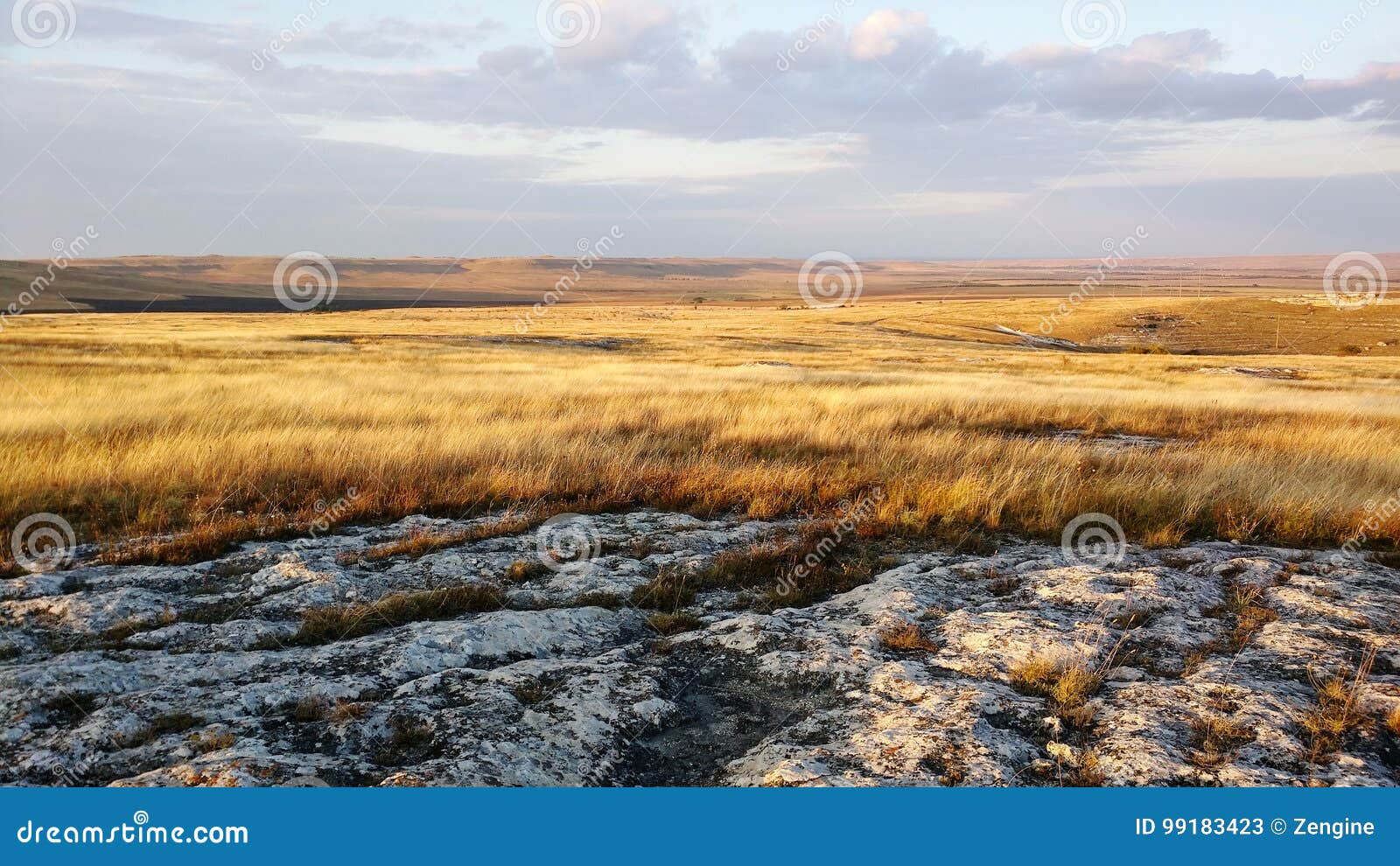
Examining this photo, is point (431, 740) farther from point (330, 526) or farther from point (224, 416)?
point (224, 416)

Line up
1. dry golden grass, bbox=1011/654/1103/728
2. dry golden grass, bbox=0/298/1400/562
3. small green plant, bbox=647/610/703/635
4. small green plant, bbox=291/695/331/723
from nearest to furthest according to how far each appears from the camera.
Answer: small green plant, bbox=291/695/331/723, dry golden grass, bbox=1011/654/1103/728, small green plant, bbox=647/610/703/635, dry golden grass, bbox=0/298/1400/562

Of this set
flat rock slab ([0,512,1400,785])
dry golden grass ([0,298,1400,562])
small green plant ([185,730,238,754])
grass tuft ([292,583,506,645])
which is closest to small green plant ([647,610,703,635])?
flat rock slab ([0,512,1400,785])

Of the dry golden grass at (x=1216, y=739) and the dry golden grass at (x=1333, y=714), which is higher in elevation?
the dry golden grass at (x=1333, y=714)

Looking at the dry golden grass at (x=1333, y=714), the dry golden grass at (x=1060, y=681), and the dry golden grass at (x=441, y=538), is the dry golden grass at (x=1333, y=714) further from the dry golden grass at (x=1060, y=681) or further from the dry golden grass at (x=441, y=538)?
the dry golden grass at (x=441, y=538)

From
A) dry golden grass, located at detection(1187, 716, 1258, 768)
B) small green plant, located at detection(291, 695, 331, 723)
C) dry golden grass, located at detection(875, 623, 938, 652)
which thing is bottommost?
small green plant, located at detection(291, 695, 331, 723)

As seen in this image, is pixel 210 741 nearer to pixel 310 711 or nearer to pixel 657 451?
pixel 310 711

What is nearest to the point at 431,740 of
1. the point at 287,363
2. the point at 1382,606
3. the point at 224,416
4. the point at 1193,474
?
the point at 1382,606

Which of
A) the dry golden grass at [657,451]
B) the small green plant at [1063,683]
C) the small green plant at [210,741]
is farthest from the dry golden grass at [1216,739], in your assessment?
the small green plant at [210,741]

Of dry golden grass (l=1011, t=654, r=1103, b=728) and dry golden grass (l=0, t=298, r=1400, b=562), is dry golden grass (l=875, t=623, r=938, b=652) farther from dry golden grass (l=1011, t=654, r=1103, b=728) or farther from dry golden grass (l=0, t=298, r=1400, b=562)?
dry golden grass (l=0, t=298, r=1400, b=562)

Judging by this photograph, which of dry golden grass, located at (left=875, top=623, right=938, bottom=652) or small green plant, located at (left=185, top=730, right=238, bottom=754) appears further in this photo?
dry golden grass, located at (left=875, top=623, right=938, bottom=652)

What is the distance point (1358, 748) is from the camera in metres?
3.42

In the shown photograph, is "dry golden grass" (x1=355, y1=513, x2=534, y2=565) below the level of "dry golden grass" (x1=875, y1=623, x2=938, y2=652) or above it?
above

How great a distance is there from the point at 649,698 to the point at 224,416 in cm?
979

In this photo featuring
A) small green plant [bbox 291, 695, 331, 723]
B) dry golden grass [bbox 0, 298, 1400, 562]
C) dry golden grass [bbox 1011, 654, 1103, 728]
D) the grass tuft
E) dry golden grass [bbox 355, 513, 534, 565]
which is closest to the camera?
small green plant [bbox 291, 695, 331, 723]
